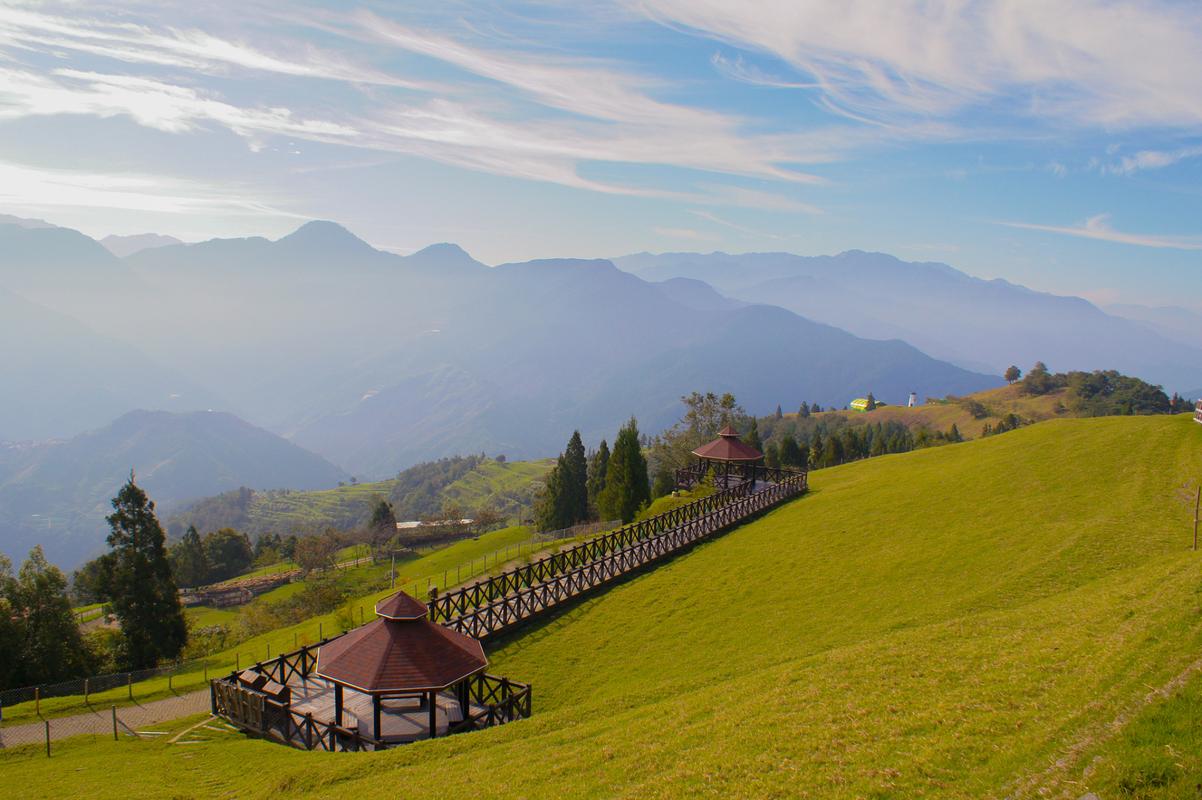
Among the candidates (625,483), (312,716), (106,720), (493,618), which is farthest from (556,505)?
(312,716)

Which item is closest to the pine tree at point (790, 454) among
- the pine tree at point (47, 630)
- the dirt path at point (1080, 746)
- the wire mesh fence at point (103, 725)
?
the pine tree at point (47, 630)

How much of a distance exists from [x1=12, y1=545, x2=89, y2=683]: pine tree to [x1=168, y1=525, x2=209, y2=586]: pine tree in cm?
4969

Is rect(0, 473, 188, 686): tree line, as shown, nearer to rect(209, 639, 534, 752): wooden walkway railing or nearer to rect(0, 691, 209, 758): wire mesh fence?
rect(0, 691, 209, 758): wire mesh fence

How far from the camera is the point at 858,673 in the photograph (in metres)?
14.6

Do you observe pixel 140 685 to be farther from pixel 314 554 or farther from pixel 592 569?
pixel 314 554

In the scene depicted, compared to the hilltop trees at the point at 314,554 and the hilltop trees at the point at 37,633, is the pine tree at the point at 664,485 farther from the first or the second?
the hilltop trees at the point at 37,633

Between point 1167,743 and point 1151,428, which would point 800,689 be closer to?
point 1167,743

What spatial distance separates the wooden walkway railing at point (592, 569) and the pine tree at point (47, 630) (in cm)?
1820

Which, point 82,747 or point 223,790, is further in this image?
point 82,747

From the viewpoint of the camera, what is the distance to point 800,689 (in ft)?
47.0

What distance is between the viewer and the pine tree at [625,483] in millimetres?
46844

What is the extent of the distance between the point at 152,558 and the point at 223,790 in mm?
25799

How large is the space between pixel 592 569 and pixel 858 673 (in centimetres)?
1458

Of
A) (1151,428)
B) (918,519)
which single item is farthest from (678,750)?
(1151,428)
